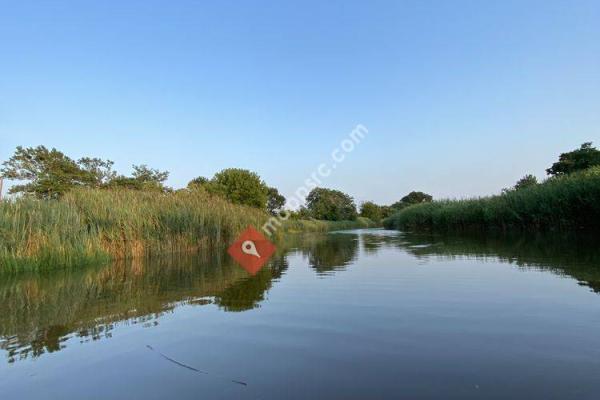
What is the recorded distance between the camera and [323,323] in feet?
10.4

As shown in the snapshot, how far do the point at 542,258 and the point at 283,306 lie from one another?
491cm

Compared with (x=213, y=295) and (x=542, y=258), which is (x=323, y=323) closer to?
(x=213, y=295)

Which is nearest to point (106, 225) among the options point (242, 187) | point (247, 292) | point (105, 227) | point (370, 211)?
point (105, 227)

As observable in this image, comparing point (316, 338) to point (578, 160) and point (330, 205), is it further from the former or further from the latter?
point (330, 205)

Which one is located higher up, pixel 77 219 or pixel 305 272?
pixel 77 219

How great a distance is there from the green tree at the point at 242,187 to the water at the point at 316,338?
84.5 feet

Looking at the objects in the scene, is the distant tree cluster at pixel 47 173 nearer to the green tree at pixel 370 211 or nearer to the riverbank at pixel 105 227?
the riverbank at pixel 105 227

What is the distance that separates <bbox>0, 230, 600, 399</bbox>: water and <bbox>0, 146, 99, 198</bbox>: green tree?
2522 cm

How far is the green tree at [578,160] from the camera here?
93.5 ft

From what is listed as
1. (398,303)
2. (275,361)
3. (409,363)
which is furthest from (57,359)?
(398,303)

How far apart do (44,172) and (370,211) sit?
51324 millimetres

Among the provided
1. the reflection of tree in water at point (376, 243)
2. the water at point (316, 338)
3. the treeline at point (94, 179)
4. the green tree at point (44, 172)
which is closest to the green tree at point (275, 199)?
the treeline at point (94, 179)

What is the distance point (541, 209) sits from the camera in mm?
13523

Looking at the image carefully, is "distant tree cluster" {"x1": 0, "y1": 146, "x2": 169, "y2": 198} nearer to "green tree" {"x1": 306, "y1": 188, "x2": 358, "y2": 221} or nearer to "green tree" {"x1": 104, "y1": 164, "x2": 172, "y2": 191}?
"green tree" {"x1": 104, "y1": 164, "x2": 172, "y2": 191}
